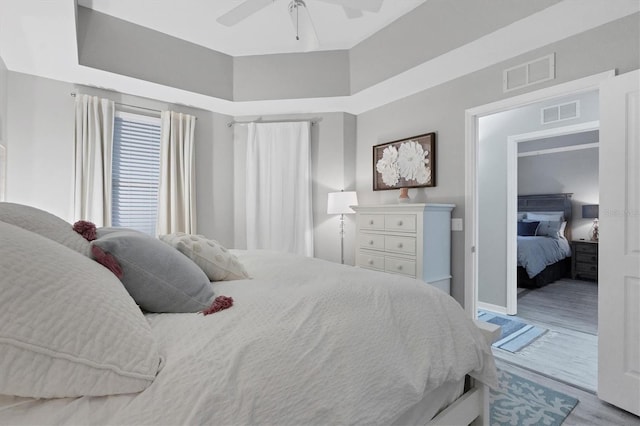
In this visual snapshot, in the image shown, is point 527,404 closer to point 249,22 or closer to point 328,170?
point 328,170

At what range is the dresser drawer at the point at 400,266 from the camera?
8.81ft

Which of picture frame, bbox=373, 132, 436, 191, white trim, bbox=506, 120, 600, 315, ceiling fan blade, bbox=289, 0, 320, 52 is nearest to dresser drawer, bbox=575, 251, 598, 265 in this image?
white trim, bbox=506, 120, 600, 315

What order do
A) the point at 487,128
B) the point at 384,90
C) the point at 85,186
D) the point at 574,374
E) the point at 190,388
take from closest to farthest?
the point at 190,388 → the point at 574,374 → the point at 85,186 → the point at 384,90 → the point at 487,128

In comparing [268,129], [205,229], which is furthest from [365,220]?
[205,229]

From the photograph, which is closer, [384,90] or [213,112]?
[384,90]

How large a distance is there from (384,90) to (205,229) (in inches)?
105

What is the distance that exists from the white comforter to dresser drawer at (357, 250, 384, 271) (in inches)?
63.8

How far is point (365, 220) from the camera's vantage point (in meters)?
3.16

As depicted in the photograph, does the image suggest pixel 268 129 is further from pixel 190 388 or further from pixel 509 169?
pixel 190 388

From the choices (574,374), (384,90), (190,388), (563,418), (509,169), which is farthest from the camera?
(509,169)

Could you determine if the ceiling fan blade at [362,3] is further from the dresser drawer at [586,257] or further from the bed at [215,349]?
the dresser drawer at [586,257]

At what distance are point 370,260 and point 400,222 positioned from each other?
1.82ft

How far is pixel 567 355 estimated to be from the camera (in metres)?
2.62

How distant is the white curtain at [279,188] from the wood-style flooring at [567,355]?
242cm
